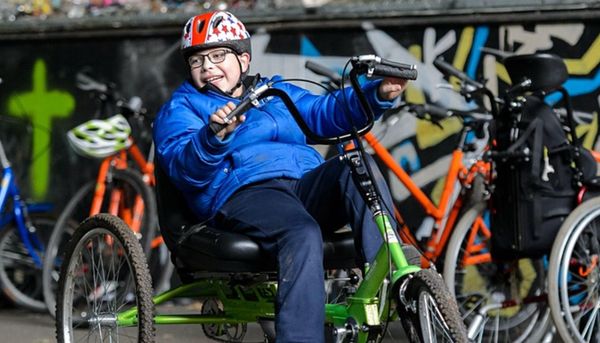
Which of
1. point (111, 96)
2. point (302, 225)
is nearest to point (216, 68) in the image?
point (302, 225)


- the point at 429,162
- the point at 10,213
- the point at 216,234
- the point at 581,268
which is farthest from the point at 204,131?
the point at 10,213

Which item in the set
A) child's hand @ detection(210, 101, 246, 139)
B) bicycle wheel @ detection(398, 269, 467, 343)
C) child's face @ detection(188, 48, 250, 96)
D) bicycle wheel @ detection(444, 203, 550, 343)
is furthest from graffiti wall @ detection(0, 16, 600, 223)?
bicycle wheel @ detection(398, 269, 467, 343)

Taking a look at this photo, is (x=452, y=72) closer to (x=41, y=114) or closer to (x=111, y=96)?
(x=111, y=96)

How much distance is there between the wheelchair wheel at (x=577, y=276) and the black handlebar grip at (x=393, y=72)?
5.92 ft

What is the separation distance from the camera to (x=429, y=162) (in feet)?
26.7

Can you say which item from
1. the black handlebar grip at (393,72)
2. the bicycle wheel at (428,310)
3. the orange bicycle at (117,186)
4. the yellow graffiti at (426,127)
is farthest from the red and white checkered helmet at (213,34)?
the orange bicycle at (117,186)

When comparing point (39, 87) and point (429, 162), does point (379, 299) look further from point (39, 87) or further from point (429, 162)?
point (39, 87)

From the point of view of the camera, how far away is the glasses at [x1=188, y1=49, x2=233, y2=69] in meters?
5.54

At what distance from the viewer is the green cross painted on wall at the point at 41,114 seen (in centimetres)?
921

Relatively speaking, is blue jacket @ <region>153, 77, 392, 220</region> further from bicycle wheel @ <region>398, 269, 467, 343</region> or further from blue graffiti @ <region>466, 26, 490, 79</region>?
blue graffiti @ <region>466, 26, 490, 79</region>

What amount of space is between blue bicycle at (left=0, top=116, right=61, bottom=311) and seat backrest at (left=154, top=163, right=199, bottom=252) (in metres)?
3.36

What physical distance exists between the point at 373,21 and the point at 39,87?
2.46 meters

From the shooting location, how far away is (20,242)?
8.74 metres

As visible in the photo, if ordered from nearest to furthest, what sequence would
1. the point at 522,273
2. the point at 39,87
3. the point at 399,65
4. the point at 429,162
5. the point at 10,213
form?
the point at 399,65
the point at 522,273
the point at 429,162
the point at 10,213
the point at 39,87
